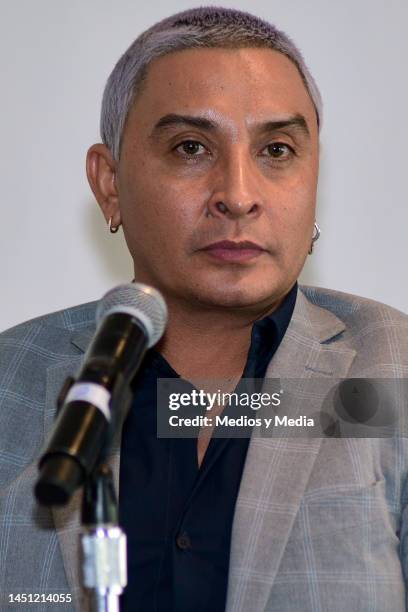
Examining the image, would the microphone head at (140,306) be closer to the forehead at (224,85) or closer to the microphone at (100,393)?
the microphone at (100,393)

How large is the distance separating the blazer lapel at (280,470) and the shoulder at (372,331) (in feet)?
0.08

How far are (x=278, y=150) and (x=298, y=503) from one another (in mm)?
643

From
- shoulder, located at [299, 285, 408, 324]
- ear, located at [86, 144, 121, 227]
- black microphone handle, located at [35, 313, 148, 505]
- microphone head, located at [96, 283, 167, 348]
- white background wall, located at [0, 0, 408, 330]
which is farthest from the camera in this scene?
white background wall, located at [0, 0, 408, 330]

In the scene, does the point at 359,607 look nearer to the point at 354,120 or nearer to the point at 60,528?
the point at 60,528

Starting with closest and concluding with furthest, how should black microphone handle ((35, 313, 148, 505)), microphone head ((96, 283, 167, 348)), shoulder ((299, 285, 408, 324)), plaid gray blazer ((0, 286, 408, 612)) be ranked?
black microphone handle ((35, 313, 148, 505)) → microphone head ((96, 283, 167, 348)) → plaid gray blazer ((0, 286, 408, 612)) → shoulder ((299, 285, 408, 324))

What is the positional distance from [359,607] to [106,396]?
29.5 inches

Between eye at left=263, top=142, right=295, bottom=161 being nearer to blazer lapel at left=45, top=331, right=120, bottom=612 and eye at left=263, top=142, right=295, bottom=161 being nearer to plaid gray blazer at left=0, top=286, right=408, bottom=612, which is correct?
plaid gray blazer at left=0, top=286, right=408, bottom=612

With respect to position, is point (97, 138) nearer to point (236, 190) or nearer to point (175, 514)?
point (236, 190)

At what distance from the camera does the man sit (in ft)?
5.48

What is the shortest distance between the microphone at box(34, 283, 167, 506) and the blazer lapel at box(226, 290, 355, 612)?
58 centimetres

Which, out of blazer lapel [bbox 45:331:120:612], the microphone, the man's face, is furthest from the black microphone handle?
the man's face

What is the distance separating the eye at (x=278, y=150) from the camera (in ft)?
6.10

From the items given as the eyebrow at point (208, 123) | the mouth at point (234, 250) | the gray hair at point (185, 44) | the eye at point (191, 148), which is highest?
the gray hair at point (185, 44)

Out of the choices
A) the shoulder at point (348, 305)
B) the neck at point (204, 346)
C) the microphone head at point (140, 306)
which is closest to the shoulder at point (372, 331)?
the shoulder at point (348, 305)
